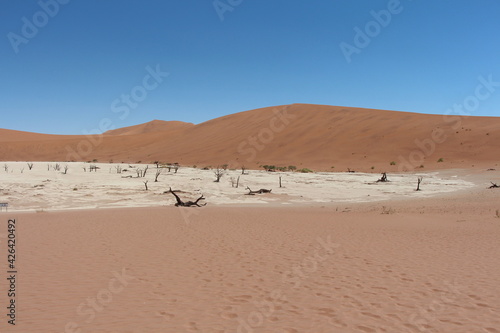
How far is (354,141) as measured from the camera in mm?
51406

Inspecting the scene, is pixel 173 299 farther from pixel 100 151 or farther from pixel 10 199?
pixel 100 151

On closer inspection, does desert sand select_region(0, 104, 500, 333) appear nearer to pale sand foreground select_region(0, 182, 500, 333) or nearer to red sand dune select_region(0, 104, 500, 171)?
pale sand foreground select_region(0, 182, 500, 333)

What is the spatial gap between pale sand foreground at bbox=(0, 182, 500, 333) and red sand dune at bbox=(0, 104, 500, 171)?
96.6 feet

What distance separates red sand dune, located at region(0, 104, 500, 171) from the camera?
139 feet

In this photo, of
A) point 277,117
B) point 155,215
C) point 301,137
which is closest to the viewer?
point 155,215

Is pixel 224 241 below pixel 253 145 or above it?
below

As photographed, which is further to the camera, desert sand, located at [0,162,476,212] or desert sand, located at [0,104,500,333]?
desert sand, located at [0,162,476,212]

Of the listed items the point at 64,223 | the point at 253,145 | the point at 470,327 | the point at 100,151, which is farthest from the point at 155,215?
the point at 100,151

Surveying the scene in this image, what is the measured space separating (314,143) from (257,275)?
48.3 m

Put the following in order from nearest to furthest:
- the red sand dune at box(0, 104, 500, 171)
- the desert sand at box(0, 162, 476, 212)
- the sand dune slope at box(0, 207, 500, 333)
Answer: the sand dune slope at box(0, 207, 500, 333)
the desert sand at box(0, 162, 476, 212)
the red sand dune at box(0, 104, 500, 171)

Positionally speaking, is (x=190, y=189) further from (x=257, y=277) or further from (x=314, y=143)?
(x=314, y=143)

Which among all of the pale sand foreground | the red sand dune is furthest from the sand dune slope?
the red sand dune

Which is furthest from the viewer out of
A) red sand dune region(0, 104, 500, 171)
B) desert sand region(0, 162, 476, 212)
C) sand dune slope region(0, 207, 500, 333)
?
red sand dune region(0, 104, 500, 171)

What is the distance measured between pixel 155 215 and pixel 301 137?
45780mm
